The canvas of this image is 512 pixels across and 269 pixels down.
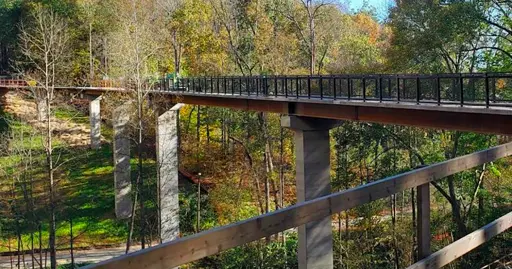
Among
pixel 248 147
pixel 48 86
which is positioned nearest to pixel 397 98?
pixel 48 86

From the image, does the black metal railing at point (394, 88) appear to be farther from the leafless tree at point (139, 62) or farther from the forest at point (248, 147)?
the leafless tree at point (139, 62)

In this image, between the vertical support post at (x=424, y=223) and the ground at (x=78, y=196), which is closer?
the vertical support post at (x=424, y=223)

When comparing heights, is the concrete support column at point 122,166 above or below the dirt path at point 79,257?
above

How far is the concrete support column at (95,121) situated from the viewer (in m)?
42.5

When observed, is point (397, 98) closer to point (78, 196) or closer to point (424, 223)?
point (424, 223)

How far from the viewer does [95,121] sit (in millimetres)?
43469

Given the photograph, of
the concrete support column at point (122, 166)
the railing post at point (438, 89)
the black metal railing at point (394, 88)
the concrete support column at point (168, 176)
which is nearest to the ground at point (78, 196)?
the concrete support column at point (122, 166)

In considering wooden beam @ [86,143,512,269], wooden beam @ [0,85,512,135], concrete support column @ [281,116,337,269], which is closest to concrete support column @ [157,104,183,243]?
wooden beam @ [0,85,512,135]

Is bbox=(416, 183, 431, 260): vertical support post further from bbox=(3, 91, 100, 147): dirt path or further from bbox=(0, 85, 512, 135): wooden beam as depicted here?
bbox=(3, 91, 100, 147): dirt path

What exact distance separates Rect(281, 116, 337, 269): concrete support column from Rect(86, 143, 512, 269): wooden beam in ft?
47.1

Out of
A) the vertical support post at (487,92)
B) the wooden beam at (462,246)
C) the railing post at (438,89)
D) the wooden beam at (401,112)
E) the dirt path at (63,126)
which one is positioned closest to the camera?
the wooden beam at (462,246)

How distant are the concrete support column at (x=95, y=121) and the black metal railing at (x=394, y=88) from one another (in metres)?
23.0

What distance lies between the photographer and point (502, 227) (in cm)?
396

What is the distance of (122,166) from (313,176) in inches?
761
